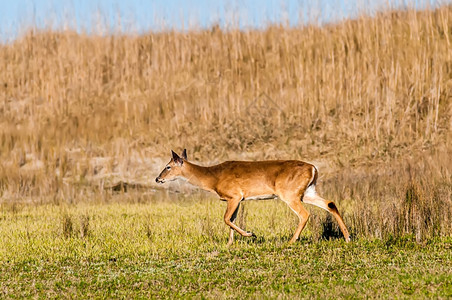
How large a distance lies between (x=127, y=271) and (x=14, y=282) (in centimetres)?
165

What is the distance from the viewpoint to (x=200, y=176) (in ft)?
48.7

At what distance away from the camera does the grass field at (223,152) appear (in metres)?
11.1

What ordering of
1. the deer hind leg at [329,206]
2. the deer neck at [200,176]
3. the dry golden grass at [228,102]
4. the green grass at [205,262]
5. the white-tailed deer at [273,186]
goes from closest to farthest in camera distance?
the green grass at [205,262], the deer hind leg at [329,206], the white-tailed deer at [273,186], the deer neck at [200,176], the dry golden grass at [228,102]

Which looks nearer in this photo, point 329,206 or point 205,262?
point 205,262

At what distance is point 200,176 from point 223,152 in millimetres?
12132

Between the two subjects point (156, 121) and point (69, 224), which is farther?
point (156, 121)

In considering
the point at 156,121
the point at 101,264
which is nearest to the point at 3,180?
the point at 156,121

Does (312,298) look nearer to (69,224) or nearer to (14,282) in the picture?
(14,282)

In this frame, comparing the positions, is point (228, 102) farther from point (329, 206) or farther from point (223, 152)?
point (329, 206)

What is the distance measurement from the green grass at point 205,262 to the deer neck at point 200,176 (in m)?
0.98

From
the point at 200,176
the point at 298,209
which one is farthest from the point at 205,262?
the point at 200,176

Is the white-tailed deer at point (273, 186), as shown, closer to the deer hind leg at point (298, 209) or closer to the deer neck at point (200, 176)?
the deer hind leg at point (298, 209)

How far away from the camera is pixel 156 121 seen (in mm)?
29516

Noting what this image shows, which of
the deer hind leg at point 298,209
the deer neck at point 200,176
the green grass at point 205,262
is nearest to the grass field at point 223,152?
the green grass at point 205,262
